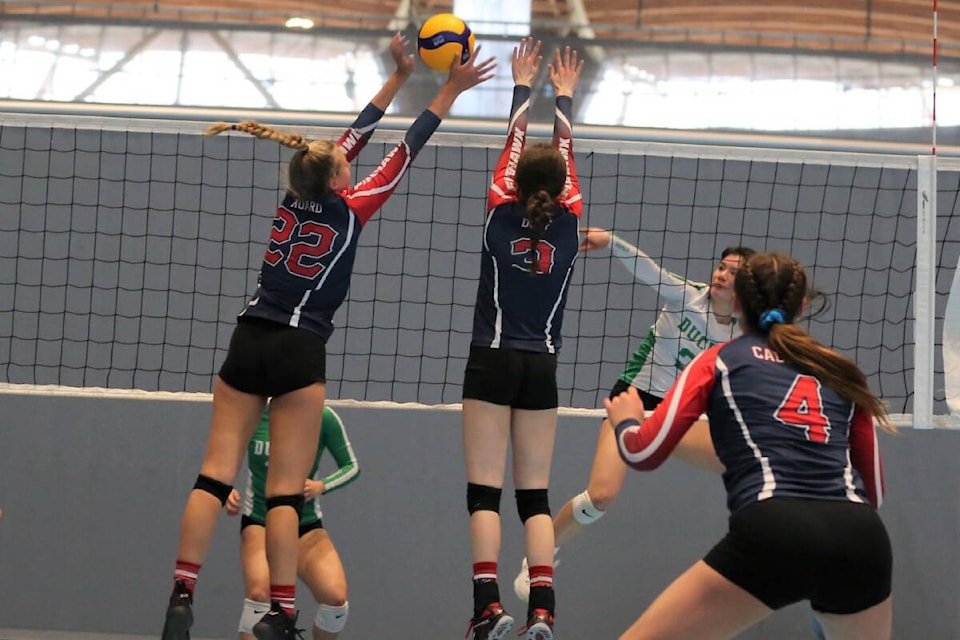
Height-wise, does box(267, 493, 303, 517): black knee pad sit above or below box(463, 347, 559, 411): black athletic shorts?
below

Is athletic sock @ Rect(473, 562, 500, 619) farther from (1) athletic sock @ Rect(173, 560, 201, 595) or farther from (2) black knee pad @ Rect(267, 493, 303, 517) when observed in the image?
(1) athletic sock @ Rect(173, 560, 201, 595)

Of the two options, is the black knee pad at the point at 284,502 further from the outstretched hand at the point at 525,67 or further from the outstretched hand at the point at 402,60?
the outstretched hand at the point at 525,67

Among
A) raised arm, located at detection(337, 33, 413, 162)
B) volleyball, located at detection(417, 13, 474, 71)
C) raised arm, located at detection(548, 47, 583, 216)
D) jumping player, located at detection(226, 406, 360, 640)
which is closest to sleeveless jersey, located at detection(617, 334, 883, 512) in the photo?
raised arm, located at detection(548, 47, 583, 216)

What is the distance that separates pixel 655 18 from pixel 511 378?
6.77 m

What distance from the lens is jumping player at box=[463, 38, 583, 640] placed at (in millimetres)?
4426

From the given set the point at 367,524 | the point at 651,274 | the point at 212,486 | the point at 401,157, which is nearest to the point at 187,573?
the point at 212,486

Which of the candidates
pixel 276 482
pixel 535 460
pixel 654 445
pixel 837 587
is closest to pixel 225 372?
pixel 276 482

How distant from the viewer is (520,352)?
14.8 feet

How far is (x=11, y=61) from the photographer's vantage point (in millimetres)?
8820

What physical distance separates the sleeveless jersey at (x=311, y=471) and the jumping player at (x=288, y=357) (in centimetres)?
102

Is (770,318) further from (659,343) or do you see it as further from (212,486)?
(659,343)

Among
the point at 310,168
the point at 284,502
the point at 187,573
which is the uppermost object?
the point at 310,168

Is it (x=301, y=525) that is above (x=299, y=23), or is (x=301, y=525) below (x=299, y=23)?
below

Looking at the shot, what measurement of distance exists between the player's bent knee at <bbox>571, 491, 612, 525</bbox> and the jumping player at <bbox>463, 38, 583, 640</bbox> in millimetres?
819
